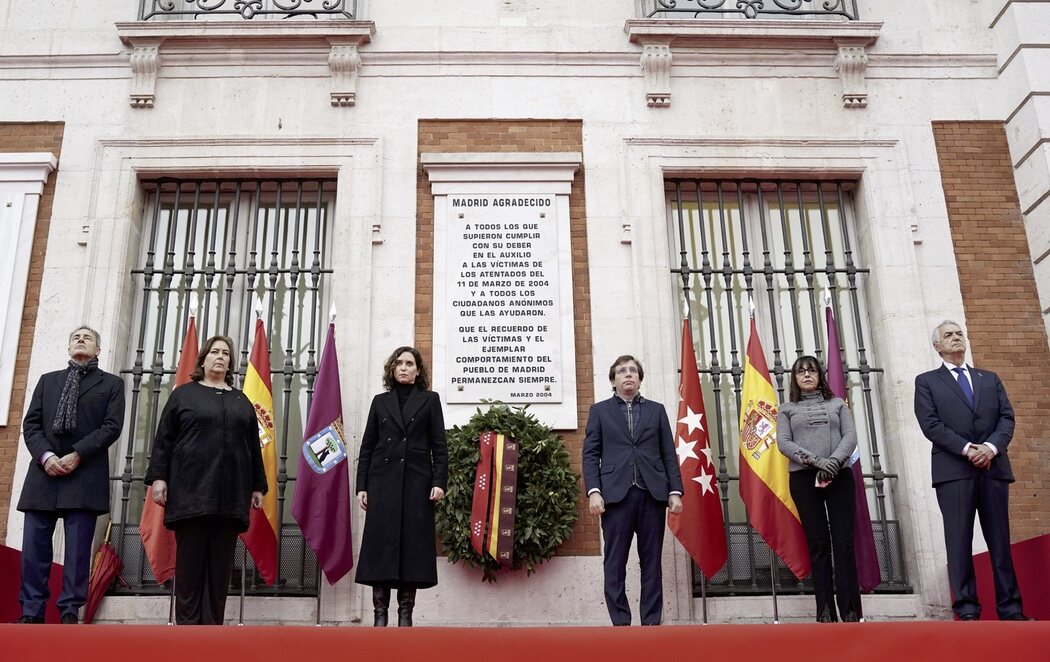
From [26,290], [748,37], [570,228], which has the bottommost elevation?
[26,290]

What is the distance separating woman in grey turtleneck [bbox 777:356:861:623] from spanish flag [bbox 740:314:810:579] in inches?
24.7

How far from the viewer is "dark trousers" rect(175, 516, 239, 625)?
19.0 feet

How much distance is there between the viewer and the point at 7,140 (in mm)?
8906

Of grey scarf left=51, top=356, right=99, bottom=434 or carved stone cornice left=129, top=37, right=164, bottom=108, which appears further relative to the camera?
carved stone cornice left=129, top=37, right=164, bottom=108

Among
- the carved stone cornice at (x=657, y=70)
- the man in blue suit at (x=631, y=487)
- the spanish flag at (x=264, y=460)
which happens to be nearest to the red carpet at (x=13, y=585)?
the spanish flag at (x=264, y=460)

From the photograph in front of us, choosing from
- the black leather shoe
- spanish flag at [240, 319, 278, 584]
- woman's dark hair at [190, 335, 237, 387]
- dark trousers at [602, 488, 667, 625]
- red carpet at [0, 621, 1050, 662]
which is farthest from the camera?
spanish flag at [240, 319, 278, 584]

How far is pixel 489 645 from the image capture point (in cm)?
423

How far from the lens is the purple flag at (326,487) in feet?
24.3

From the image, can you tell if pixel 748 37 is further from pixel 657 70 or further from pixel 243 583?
pixel 243 583

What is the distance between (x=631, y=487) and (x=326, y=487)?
246 cm

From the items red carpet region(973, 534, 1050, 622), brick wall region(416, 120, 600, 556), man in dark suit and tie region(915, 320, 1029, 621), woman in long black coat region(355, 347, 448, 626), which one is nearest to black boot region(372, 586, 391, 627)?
woman in long black coat region(355, 347, 448, 626)

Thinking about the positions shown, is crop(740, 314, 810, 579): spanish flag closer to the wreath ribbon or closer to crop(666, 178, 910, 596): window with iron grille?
crop(666, 178, 910, 596): window with iron grille

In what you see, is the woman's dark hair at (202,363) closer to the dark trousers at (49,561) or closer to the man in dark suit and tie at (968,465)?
the dark trousers at (49,561)

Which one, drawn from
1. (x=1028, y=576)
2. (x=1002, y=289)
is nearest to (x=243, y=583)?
(x=1028, y=576)
